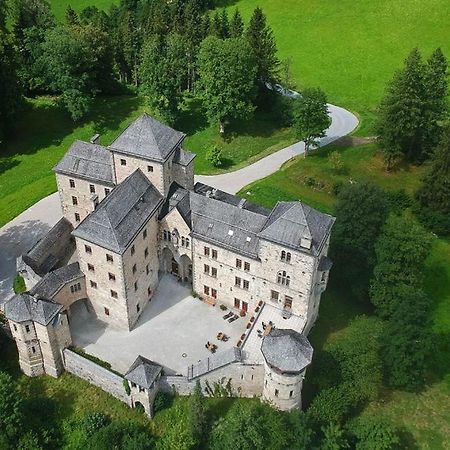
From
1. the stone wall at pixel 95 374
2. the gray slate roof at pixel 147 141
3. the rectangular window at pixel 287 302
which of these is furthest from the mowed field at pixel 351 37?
the stone wall at pixel 95 374

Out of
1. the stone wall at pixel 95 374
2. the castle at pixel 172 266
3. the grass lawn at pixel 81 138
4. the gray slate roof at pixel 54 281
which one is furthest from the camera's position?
the grass lawn at pixel 81 138

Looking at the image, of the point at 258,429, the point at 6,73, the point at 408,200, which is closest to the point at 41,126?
the point at 6,73

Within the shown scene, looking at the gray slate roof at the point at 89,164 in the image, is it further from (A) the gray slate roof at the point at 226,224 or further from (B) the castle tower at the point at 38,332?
(B) the castle tower at the point at 38,332

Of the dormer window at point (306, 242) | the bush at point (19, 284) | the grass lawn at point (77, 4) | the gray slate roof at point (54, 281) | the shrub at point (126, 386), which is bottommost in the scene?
the bush at point (19, 284)

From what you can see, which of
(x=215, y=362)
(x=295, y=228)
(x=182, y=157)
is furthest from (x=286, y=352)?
(x=182, y=157)

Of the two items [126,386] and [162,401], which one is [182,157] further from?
[162,401]

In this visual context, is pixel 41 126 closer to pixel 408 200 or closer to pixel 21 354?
pixel 21 354
